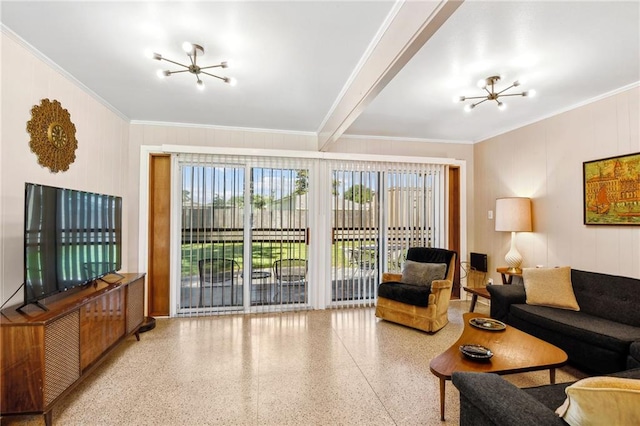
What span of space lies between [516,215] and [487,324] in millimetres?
1831

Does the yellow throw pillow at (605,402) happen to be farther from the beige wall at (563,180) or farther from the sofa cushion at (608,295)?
the beige wall at (563,180)

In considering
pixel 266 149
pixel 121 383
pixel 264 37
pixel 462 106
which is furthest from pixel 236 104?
pixel 121 383

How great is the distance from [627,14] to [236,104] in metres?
3.25

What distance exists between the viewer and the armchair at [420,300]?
11.0 feet

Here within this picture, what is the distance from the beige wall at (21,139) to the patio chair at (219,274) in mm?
1585

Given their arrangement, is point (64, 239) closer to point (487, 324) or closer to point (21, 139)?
point (21, 139)

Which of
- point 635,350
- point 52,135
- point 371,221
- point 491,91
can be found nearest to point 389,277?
point 371,221

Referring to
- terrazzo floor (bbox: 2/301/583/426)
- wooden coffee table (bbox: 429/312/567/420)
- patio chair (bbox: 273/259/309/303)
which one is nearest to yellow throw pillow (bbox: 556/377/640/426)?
wooden coffee table (bbox: 429/312/567/420)

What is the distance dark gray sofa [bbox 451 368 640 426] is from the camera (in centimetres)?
116

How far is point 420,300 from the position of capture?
134 inches

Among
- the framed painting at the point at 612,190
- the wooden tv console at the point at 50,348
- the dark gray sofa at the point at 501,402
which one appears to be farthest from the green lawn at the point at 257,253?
the dark gray sofa at the point at 501,402

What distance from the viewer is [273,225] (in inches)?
163

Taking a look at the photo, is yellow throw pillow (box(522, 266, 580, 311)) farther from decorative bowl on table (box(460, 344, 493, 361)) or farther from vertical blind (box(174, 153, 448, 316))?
vertical blind (box(174, 153, 448, 316))

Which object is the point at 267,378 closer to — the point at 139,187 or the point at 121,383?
the point at 121,383
